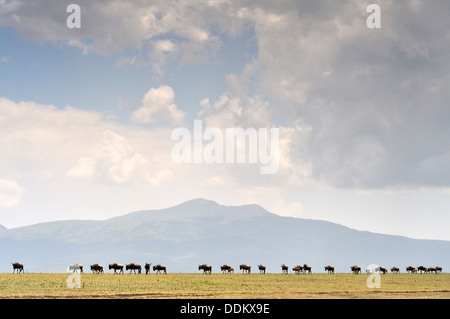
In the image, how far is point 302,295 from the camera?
51.0 m
